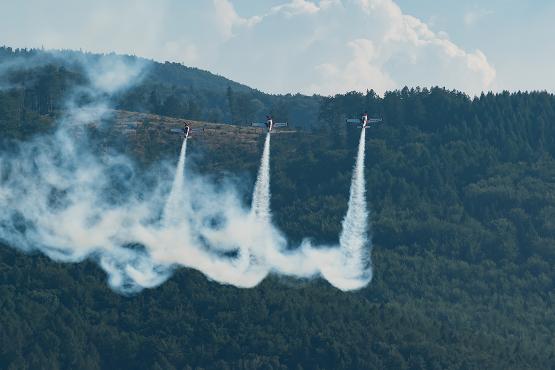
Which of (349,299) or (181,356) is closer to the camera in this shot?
(181,356)

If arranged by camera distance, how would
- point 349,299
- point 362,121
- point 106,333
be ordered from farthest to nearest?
1. point 349,299
2. point 106,333
3. point 362,121

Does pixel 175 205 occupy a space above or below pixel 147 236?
above

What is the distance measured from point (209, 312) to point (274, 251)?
10.0 m

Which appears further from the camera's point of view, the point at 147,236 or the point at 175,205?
the point at 175,205

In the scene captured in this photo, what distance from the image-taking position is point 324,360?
563 feet

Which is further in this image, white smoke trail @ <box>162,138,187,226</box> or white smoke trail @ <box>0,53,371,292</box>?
white smoke trail @ <box>162,138,187,226</box>

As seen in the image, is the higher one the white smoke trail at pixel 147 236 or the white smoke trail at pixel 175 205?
the white smoke trail at pixel 175 205

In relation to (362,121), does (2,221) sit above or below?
below

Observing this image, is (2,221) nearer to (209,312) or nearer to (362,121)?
(209,312)

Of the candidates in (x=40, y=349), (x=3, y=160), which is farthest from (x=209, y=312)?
(x=3, y=160)

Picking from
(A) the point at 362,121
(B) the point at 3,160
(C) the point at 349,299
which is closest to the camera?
(A) the point at 362,121

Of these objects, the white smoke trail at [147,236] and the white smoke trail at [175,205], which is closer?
the white smoke trail at [147,236]

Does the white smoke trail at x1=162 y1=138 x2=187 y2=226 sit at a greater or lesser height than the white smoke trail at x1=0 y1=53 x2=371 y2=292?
greater

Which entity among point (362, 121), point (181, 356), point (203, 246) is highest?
point (362, 121)
